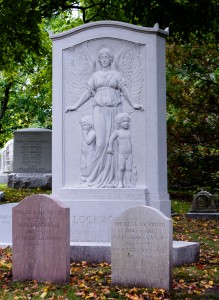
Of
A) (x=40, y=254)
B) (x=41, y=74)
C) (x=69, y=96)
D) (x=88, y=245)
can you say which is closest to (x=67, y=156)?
(x=69, y=96)

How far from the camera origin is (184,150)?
21.5m

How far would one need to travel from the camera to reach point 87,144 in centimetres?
1076

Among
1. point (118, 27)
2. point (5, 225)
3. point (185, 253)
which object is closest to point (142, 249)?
point (185, 253)

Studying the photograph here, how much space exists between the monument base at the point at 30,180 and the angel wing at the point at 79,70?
12644 millimetres

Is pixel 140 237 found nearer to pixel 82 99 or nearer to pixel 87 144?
pixel 87 144

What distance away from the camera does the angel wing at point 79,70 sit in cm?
1089

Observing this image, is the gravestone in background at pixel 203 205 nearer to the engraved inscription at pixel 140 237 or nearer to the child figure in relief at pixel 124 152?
the child figure in relief at pixel 124 152

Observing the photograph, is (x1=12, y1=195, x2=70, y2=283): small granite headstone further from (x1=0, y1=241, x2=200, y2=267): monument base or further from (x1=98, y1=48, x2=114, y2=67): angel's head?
(x1=98, y1=48, x2=114, y2=67): angel's head

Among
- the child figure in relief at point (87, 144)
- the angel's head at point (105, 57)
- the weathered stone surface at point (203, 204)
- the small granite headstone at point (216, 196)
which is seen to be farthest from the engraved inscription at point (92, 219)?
the small granite headstone at point (216, 196)

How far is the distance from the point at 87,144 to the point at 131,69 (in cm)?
139

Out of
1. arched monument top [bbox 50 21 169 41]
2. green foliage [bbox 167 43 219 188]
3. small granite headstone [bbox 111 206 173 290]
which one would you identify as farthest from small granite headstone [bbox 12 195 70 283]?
green foliage [bbox 167 43 219 188]

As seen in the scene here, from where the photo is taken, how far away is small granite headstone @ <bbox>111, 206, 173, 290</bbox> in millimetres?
8023

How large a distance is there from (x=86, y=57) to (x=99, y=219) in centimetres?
263

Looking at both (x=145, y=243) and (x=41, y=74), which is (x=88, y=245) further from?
(x=41, y=74)
